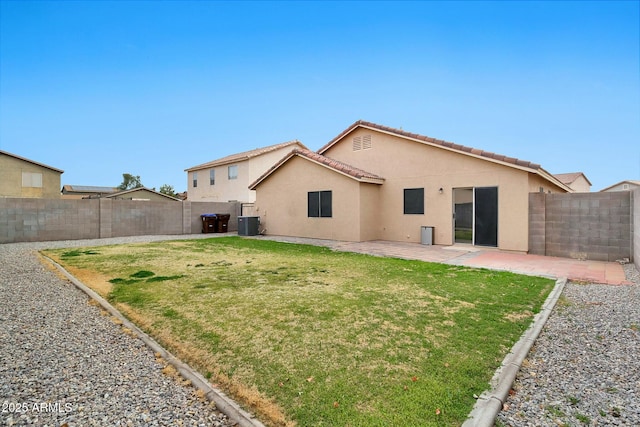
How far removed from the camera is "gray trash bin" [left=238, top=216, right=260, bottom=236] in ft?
56.6

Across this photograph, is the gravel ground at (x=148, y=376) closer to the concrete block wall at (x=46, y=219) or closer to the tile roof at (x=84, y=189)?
the concrete block wall at (x=46, y=219)

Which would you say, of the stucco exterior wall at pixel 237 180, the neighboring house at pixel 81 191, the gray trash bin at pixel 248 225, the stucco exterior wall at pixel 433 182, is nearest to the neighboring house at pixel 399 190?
the stucco exterior wall at pixel 433 182

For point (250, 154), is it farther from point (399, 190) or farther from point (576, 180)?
point (576, 180)

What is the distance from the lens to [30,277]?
7184 mm

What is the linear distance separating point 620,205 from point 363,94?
1595cm

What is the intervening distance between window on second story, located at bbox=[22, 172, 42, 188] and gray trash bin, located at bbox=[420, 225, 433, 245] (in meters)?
33.0

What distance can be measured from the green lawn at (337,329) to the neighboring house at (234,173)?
56.3 ft

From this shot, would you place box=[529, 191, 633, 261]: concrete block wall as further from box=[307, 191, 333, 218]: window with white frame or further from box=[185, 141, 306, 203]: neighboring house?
box=[185, 141, 306, 203]: neighboring house

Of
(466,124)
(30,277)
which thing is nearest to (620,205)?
(466,124)

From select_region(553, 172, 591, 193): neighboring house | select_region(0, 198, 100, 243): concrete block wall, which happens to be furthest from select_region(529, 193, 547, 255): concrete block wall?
select_region(553, 172, 591, 193): neighboring house

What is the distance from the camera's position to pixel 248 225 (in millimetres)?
17250

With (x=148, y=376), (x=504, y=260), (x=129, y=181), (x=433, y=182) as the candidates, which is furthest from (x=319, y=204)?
(x=129, y=181)

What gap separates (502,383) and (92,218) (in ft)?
62.2

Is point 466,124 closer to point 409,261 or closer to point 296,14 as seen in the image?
point 296,14
